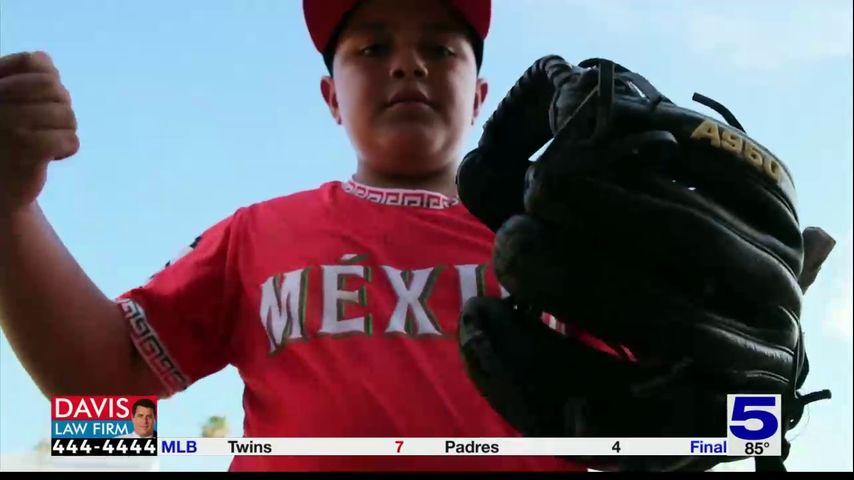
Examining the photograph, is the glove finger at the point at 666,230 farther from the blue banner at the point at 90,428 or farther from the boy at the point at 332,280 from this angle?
the blue banner at the point at 90,428

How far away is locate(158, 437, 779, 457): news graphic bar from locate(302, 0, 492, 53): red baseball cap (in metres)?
0.34

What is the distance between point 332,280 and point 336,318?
0.03 m

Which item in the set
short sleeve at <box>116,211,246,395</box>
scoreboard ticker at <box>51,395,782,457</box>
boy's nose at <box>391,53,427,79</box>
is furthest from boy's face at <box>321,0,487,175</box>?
Answer: scoreboard ticker at <box>51,395,782,457</box>

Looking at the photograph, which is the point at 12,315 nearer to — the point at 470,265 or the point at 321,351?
the point at 321,351

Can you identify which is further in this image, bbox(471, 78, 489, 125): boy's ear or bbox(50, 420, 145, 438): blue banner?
bbox(471, 78, 489, 125): boy's ear

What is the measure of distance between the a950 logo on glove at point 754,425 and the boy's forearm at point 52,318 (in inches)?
15.6

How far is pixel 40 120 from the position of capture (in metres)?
0.60

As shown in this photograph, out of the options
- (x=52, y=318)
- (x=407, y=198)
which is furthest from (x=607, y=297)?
(x=52, y=318)

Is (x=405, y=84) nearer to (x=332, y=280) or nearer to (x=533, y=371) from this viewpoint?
(x=332, y=280)

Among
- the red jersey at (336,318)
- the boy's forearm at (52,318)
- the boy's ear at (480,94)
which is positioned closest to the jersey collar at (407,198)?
the red jersey at (336,318)

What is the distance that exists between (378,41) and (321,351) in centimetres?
25

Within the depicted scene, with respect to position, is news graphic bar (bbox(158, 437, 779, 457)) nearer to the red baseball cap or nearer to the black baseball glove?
A: the black baseball glove

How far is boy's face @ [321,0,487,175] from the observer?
2.42ft

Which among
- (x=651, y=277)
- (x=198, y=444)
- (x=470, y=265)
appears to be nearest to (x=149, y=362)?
(x=198, y=444)
